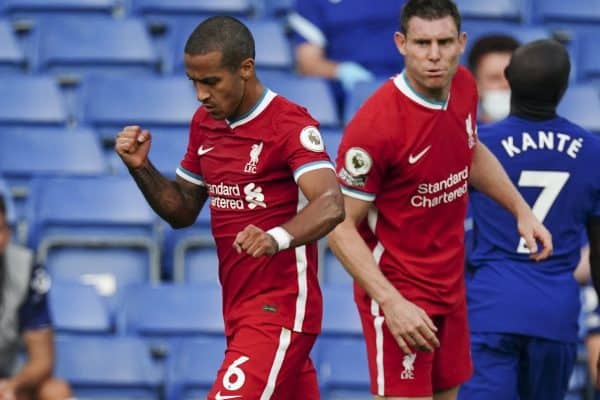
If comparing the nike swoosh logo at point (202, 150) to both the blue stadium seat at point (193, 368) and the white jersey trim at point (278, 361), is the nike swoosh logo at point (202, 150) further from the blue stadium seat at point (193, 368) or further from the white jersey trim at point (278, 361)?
the blue stadium seat at point (193, 368)

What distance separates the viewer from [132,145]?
15.8 ft

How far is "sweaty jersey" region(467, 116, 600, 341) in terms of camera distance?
5734 mm

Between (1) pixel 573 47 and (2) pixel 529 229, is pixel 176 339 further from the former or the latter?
(1) pixel 573 47

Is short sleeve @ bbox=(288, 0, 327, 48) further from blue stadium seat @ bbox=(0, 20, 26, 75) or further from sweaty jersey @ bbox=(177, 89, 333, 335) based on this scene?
sweaty jersey @ bbox=(177, 89, 333, 335)

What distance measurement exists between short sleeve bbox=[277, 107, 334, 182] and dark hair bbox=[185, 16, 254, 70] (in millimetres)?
249

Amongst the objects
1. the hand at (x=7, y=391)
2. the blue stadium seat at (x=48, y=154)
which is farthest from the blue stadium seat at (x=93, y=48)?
the hand at (x=7, y=391)

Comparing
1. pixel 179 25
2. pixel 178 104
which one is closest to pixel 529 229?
pixel 178 104

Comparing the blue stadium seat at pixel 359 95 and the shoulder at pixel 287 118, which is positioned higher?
the blue stadium seat at pixel 359 95

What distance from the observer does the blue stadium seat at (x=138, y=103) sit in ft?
28.1

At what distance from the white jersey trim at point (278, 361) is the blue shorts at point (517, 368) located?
1.07 metres

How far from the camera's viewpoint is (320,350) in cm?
703

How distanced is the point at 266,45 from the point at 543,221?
360 centimetres

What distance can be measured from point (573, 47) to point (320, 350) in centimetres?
340

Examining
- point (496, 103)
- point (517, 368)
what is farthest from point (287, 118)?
point (496, 103)
